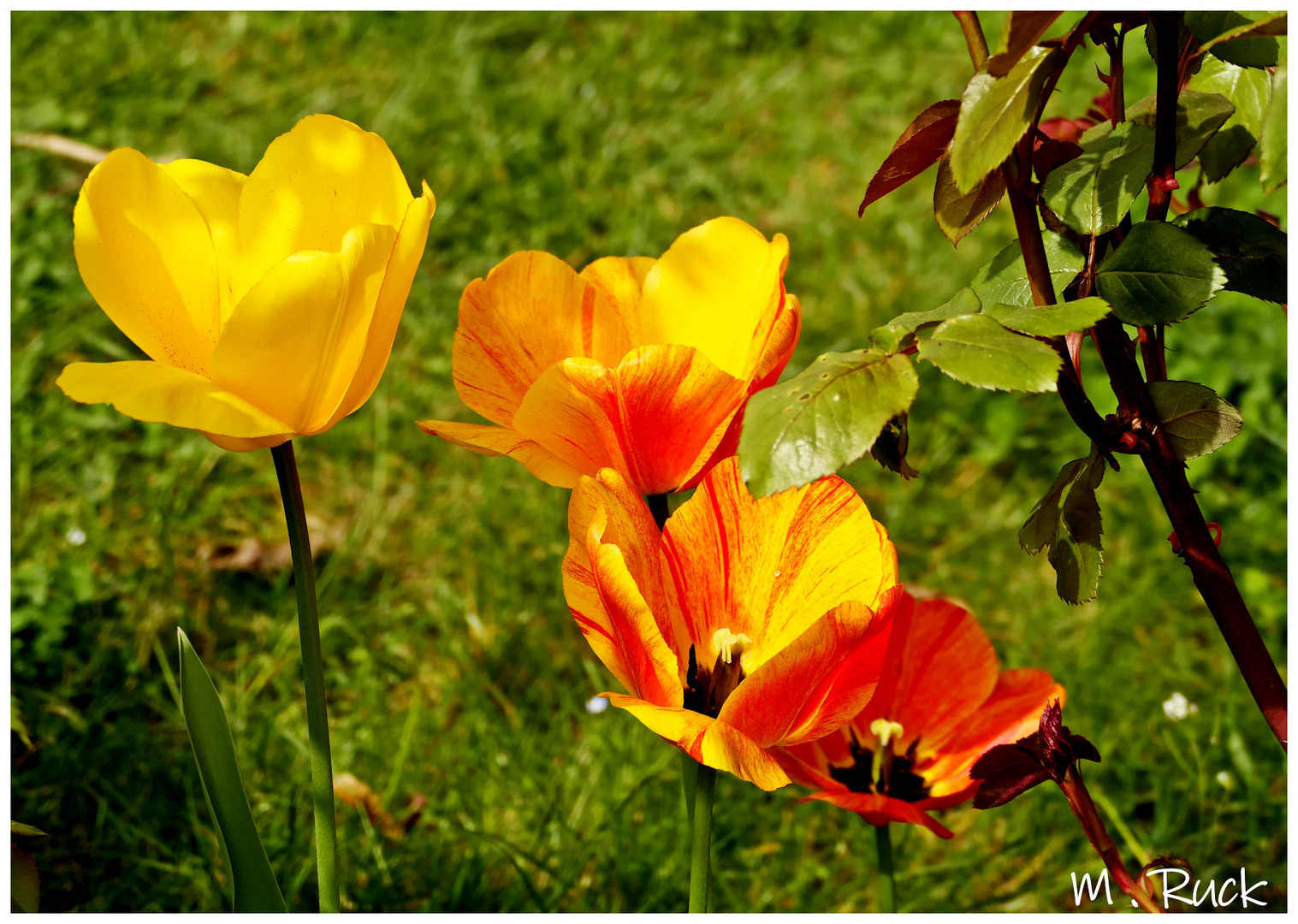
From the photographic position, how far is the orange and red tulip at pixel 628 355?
2.32 ft

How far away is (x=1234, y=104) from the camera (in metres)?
0.74

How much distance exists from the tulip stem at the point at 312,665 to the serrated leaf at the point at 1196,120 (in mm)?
570

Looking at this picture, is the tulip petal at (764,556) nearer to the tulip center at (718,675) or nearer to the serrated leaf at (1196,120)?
the tulip center at (718,675)

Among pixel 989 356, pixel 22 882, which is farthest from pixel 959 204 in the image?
pixel 22 882

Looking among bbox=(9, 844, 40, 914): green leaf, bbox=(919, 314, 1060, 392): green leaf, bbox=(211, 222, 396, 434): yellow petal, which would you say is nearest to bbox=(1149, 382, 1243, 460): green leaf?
bbox=(919, 314, 1060, 392): green leaf

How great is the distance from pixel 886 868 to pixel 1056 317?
49cm

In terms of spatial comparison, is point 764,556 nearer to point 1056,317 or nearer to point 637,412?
point 637,412

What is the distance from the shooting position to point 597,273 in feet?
2.76

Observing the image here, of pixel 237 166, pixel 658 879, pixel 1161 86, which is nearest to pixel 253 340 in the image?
pixel 1161 86

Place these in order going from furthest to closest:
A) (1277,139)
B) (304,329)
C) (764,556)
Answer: (764,556) → (304,329) → (1277,139)

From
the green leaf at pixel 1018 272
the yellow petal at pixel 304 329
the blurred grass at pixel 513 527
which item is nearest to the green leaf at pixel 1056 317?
Result: the green leaf at pixel 1018 272

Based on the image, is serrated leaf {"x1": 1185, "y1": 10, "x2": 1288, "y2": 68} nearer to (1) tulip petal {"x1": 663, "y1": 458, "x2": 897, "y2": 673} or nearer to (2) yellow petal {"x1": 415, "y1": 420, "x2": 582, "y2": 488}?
(1) tulip petal {"x1": 663, "y1": 458, "x2": 897, "y2": 673}

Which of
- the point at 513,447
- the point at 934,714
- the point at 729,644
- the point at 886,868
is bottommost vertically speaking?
the point at 886,868

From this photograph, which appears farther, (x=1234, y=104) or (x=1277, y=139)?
(x=1234, y=104)
